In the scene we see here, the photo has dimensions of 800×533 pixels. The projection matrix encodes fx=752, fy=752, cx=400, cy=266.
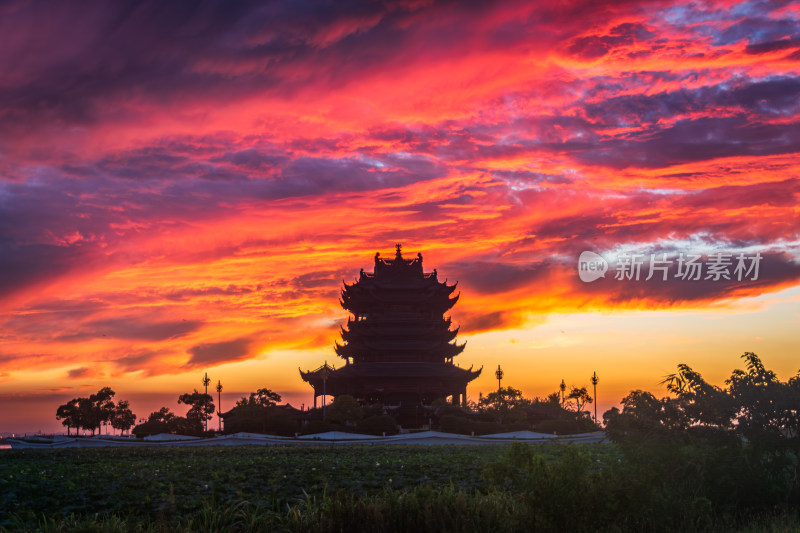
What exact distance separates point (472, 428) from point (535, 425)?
899 centimetres

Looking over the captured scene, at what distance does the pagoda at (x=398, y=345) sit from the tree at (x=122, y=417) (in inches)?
748

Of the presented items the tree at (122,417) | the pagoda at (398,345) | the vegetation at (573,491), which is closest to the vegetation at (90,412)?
the tree at (122,417)

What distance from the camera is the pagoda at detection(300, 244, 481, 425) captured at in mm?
76188

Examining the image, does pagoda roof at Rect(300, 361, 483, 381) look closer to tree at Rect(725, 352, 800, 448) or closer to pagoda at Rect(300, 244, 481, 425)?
pagoda at Rect(300, 244, 481, 425)

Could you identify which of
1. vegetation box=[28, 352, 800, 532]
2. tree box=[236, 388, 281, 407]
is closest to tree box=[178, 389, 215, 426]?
A: tree box=[236, 388, 281, 407]

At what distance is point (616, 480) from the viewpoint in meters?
15.6

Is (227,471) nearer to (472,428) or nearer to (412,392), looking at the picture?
(472,428)

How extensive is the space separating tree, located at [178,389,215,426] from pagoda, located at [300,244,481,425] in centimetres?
1031

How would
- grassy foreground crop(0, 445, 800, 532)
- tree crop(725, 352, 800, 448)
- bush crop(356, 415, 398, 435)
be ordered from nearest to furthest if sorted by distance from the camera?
1. grassy foreground crop(0, 445, 800, 532)
2. tree crop(725, 352, 800, 448)
3. bush crop(356, 415, 398, 435)

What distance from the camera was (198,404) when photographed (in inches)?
3002

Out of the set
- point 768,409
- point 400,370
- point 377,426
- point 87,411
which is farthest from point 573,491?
point 87,411

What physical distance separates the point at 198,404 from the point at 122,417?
10101 millimetres

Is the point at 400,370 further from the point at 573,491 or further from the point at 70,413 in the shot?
the point at 573,491

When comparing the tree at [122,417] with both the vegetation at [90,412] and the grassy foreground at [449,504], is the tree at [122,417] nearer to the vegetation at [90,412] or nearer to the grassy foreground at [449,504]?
the vegetation at [90,412]
